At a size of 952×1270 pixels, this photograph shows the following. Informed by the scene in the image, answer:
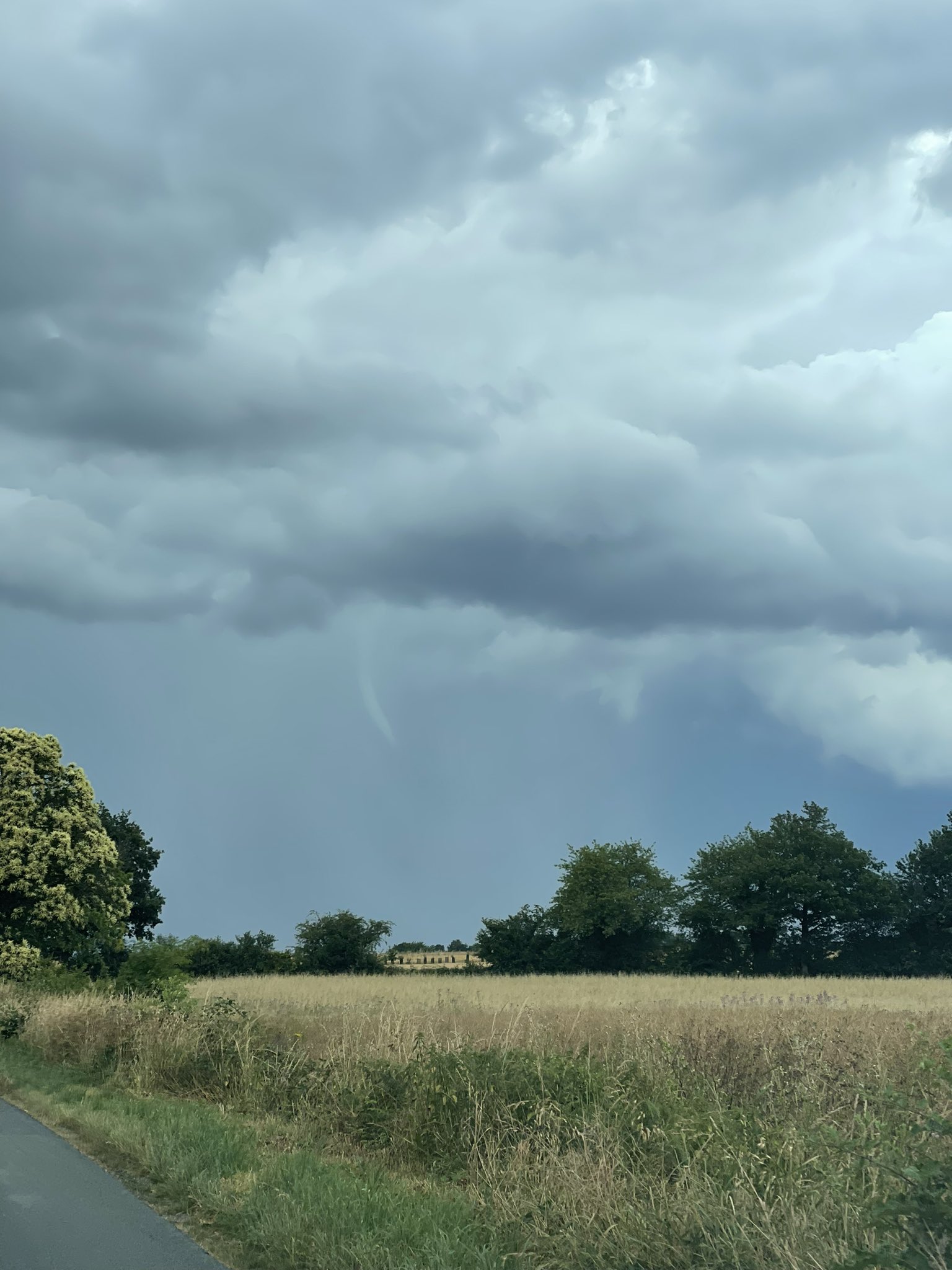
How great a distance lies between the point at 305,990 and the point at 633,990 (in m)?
12.0

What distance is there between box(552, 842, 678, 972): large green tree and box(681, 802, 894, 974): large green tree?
2577 mm

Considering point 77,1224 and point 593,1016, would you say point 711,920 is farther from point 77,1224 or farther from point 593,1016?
point 77,1224

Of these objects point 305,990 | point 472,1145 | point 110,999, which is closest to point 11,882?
point 305,990

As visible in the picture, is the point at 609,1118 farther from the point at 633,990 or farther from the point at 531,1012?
the point at 633,990

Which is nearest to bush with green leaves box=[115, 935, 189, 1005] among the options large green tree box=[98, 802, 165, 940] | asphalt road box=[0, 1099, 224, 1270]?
asphalt road box=[0, 1099, 224, 1270]

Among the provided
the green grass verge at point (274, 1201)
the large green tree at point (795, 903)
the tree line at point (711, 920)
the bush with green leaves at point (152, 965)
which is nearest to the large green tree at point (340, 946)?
the tree line at point (711, 920)

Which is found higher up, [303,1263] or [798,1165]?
[798,1165]

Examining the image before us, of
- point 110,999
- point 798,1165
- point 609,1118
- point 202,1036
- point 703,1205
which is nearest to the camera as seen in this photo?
point 703,1205

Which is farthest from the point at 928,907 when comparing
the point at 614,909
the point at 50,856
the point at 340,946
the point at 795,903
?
the point at 50,856

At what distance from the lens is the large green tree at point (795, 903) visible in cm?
7831

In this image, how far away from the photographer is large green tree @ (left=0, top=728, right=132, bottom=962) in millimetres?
34969

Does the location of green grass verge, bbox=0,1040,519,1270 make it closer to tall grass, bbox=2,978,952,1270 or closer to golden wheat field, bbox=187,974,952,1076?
tall grass, bbox=2,978,952,1270

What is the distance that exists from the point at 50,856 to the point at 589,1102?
29891mm

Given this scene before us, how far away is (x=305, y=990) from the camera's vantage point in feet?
122
